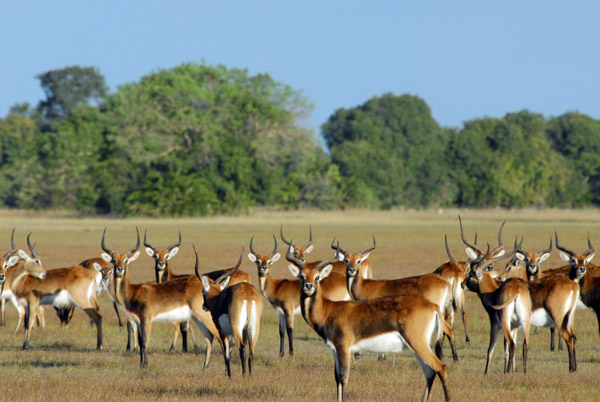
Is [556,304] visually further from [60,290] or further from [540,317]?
[60,290]

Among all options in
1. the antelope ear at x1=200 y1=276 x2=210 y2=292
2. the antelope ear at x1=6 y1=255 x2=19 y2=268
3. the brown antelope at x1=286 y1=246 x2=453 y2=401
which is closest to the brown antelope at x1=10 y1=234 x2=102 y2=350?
the antelope ear at x1=6 y1=255 x2=19 y2=268

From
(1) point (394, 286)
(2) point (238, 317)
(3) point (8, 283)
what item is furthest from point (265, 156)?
(2) point (238, 317)

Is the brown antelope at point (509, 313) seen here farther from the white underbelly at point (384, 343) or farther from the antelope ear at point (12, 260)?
the antelope ear at point (12, 260)

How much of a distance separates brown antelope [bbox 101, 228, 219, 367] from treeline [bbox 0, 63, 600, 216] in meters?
44.1

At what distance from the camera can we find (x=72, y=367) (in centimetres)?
1205

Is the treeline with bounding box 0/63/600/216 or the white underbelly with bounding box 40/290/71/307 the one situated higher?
the treeline with bounding box 0/63/600/216

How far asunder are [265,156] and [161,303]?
4999cm

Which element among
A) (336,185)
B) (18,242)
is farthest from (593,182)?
(18,242)

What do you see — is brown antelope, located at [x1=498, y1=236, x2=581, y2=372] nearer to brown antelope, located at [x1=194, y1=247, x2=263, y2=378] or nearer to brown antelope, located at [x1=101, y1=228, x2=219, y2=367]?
brown antelope, located at [x1=194, y1=247, x2=263, y2=378]

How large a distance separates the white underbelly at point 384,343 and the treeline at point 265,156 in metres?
47.8

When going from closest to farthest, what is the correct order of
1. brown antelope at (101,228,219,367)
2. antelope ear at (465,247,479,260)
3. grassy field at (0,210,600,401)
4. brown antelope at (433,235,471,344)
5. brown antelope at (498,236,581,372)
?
grassy field at (0,210,600,401) < brown antelope at (498,236,581,372) < brown antelope at (101,228,219,367) < antelope ear at (465,247,479,260) < brown antelope at (433,235,471,344)

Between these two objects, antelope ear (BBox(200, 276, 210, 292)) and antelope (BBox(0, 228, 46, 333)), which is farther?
antelope (BBox(0, 228, 46, 333))

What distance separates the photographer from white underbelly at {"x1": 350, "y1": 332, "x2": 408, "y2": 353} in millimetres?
9219

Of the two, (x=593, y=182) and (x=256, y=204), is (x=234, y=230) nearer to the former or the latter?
(x=256, y=204)
